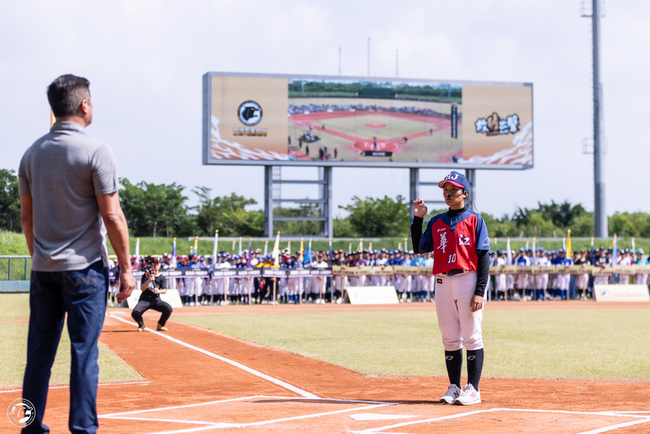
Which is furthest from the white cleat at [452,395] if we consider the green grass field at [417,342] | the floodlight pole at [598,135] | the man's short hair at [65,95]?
the floodlight pole at [598,135]

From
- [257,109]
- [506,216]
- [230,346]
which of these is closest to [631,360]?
[230,346]

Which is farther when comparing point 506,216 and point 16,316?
point 506,216

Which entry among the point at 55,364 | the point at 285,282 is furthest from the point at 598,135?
the point at 55,364

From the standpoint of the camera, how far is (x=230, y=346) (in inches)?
499

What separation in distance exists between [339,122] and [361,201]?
14.7 metres

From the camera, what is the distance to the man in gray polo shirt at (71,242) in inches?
164

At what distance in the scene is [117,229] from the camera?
421 cm

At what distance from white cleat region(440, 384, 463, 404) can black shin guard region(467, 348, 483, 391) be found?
144 mm

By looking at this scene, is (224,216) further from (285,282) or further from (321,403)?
(321,403)

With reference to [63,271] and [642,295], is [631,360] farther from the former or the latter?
[642,295]

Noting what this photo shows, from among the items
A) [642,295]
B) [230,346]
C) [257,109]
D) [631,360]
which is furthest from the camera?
[257,109]

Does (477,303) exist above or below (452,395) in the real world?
above

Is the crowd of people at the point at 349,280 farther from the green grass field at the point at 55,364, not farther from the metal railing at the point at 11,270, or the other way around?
the green grass field at the point at 55,364

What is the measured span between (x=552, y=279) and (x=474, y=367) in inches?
1044
